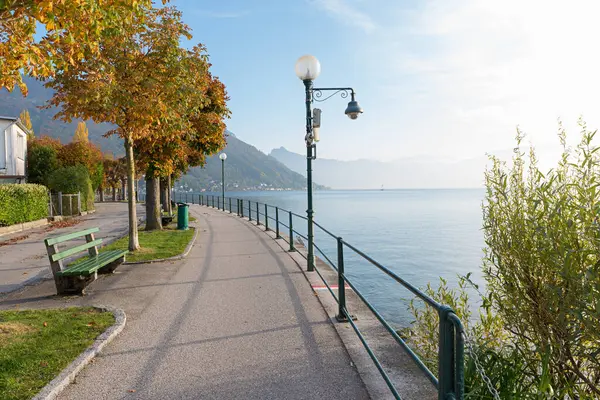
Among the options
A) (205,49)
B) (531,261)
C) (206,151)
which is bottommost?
(531,261)

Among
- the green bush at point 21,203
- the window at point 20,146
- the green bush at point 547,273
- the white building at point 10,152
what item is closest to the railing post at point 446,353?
the green bush at point 547,273

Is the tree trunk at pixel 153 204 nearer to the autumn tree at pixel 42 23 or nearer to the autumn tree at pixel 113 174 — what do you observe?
the autumn tree at pixel 42 23

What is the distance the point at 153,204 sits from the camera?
16625mm

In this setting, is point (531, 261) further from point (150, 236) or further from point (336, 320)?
point (150, 236)

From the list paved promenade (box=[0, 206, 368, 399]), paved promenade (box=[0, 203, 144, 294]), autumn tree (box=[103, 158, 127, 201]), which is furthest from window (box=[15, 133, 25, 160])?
paved promenade (box=[0, 206, 368, 399])

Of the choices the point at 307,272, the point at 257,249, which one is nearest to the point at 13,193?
A: the point at 257,249

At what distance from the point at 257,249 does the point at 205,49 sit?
18.8 feet

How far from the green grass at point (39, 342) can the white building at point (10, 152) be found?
99.2 ft

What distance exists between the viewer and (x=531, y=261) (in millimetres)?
3998

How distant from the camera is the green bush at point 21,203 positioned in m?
18.0

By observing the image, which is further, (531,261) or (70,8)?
(70,8)

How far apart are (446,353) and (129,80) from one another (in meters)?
9.19

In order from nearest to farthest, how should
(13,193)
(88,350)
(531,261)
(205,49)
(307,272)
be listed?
1. (531,261)
2. (88,350)
3. (307,272)
4. (205,49)
5. (13,193)

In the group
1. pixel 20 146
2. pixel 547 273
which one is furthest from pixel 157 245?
pixel 20 146
